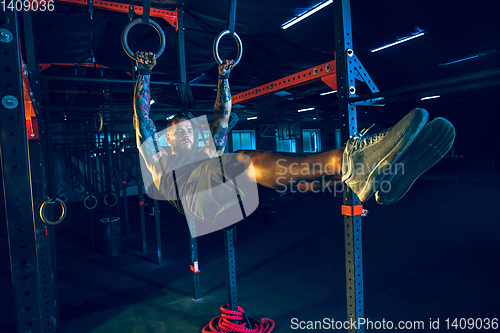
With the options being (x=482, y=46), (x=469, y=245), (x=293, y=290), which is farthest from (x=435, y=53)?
(x=293, y=290)

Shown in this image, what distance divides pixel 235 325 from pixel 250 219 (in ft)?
14.2

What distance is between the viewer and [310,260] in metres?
4.11

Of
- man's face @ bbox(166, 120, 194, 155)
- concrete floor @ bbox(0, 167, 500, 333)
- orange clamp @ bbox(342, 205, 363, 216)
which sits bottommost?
concrete floor @ bbox(0, 167, 500, 333)

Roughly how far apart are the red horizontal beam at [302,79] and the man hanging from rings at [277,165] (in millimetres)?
824

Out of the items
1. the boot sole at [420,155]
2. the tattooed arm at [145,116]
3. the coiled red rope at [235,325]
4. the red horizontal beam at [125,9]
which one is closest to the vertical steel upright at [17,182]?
the tattooed arm at [145,116]

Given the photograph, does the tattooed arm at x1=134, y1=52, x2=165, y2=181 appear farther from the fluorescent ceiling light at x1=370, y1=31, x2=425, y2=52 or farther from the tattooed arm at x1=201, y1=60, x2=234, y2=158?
the fluorescent ceiling light at x1=370, y1=31, x2=425, y2=52

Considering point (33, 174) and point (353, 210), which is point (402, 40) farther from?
point (33, 174)

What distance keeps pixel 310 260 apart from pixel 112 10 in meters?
3.73

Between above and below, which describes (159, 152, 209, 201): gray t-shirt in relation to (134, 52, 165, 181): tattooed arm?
below

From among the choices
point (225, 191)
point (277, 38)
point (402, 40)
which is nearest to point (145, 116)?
point (225, 191)

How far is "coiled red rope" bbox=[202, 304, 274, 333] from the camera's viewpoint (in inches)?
93.4

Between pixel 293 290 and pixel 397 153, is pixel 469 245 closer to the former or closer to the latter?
pixel 293 290

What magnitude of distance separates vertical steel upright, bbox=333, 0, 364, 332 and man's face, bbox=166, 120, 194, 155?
4.10 feet

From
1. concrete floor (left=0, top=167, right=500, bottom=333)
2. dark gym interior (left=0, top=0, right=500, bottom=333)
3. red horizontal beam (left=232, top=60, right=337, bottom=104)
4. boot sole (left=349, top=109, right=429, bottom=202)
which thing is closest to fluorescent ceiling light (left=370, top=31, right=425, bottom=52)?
dark gym interior (left=0, top=0, right=500, bottom=333)
